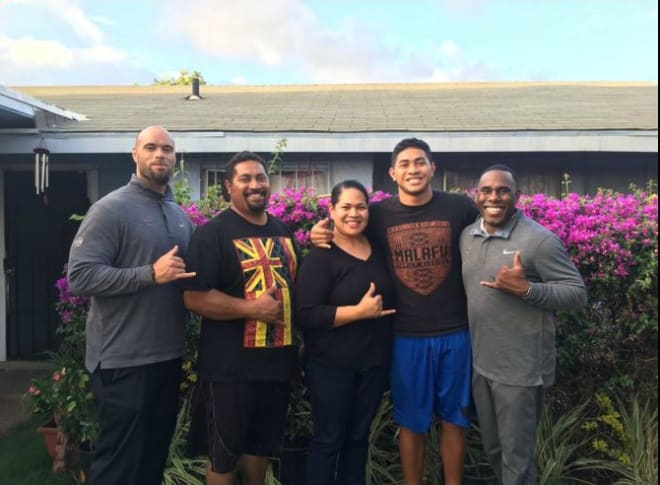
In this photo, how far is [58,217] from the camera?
770cm

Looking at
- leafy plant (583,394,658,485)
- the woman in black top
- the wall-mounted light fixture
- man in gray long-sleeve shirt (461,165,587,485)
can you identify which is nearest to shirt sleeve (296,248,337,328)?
the woman in black top

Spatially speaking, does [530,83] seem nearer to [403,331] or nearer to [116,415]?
[403,331]

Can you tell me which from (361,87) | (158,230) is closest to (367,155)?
(158,230)

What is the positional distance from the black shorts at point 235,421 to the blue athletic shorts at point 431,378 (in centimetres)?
60

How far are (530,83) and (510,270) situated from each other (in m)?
10.8

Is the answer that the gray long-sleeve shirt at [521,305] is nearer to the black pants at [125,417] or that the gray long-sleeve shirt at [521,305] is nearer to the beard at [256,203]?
the beard at [256,203]

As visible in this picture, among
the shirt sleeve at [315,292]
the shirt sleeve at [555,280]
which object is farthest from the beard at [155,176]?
the shirt sleeve at [555,280]

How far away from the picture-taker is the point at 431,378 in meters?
2.99

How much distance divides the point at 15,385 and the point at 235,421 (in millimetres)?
4619

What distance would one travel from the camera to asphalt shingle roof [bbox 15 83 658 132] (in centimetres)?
Result: 702

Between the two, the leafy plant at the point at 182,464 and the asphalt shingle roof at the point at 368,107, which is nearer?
the leafy plant at the point at 182,464

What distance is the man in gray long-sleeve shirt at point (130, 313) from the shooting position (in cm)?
263

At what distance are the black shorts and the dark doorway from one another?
17.6 feet

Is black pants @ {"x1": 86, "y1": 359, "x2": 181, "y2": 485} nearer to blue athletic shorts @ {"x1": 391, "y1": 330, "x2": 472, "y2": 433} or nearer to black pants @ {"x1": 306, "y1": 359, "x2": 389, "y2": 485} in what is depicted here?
black pants @ {"x1": 306, "y1": 359, "x2": 389, "y2": 485}
